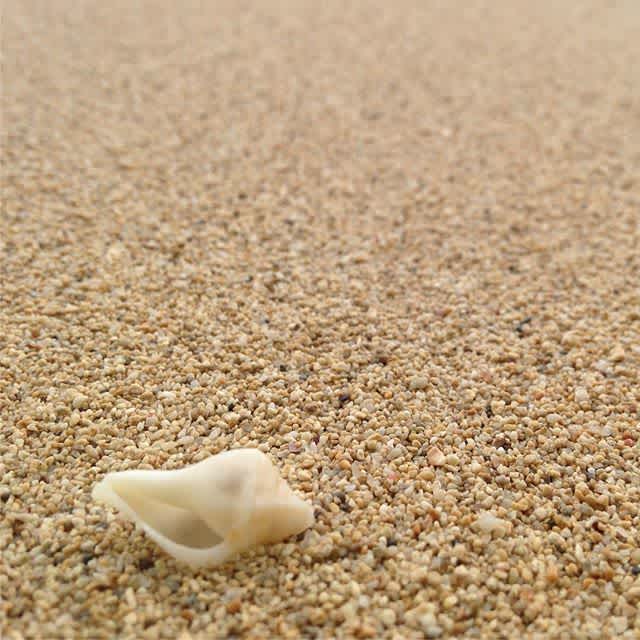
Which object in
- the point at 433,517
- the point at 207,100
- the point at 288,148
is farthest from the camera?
the point at 207,100

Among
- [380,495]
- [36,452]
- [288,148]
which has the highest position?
[288,148]

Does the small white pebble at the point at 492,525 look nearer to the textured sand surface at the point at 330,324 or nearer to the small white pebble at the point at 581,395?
the textured sand surface at the point at 330,324

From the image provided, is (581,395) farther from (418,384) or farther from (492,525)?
(492,525)

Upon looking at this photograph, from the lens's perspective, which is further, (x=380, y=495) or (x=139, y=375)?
(x=139, y=375)

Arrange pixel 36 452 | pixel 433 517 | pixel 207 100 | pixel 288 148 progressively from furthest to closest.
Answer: pixel 207 100 < pixel 288 148 < pixel 36 452 < pixel 433 517

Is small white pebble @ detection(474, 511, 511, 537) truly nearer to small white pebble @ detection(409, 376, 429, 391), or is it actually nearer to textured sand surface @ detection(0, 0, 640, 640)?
textured sand surface @ detection(0, 0, 640, 640)

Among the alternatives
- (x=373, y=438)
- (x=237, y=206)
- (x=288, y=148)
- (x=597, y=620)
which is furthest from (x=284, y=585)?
(x=288, y=148)

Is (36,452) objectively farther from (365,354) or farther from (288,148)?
(288,148)
